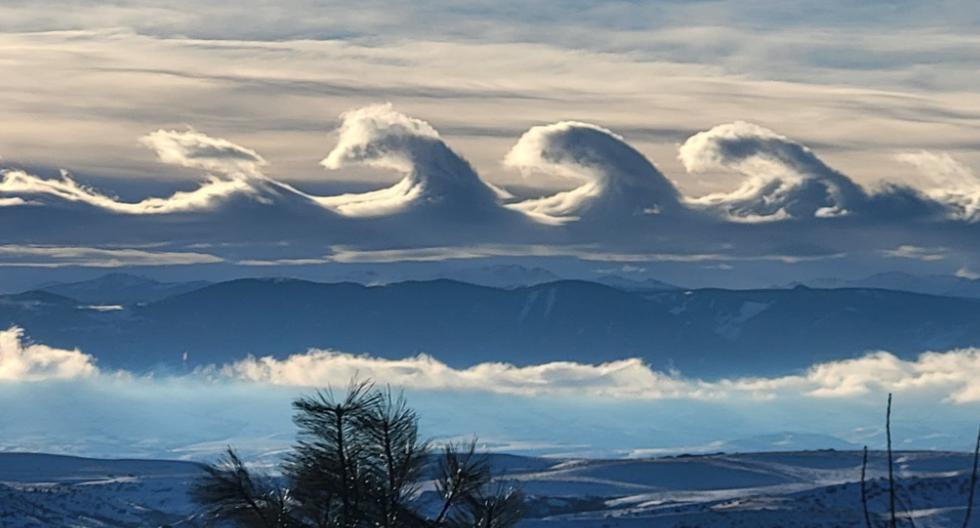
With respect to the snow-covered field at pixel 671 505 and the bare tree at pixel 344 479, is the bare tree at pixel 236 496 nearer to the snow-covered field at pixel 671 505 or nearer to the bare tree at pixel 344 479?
the bare tree at pixel 344 479

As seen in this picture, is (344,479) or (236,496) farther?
(236,496)

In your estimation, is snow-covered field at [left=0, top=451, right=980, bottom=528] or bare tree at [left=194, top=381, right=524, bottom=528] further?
snow-covered field at [left=0, top=451, right=980, bottom=528]

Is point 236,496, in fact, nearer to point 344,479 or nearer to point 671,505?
point 344,479

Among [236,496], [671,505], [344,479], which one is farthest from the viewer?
[671,505]

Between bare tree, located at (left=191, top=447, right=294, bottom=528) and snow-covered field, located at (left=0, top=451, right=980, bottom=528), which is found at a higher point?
snow-covered field, located at (left=0, top=451, right=980, bottom=528)

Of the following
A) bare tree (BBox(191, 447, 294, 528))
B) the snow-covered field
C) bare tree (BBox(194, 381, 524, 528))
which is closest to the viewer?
bare tree (BBox(194, 381, 524, 528))

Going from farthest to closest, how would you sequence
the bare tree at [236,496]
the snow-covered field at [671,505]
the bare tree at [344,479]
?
Answer: the snow-covered field at [671,505], the bare tree at [236,496], the bare tree at [344,479]

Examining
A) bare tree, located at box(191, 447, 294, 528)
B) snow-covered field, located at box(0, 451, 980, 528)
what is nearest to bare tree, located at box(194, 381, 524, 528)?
bare tree, located at box(191, 447, 294, 528)

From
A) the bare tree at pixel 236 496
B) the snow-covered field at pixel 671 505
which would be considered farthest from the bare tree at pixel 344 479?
the snow-covered field at pixel 671 505

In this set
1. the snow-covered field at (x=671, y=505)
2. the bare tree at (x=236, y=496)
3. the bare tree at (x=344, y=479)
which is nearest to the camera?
the bare tree at (x=344, y=479)

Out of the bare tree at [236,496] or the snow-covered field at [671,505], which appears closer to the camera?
the bare tree at [236,496]

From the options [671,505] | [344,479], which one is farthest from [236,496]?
[671,505]

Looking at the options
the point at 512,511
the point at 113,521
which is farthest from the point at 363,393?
the point at 113,521

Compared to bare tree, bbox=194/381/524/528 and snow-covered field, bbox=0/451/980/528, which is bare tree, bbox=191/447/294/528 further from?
snow-covered field, bbox=0/451/980/528
